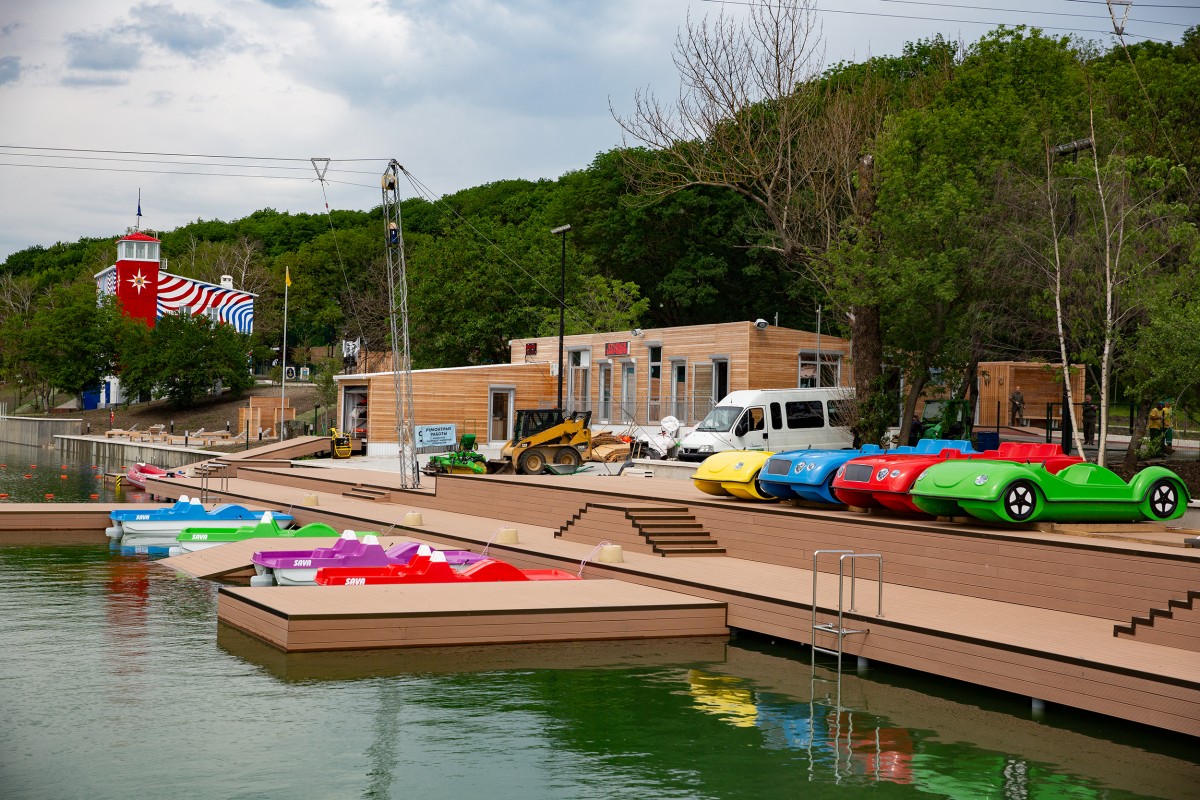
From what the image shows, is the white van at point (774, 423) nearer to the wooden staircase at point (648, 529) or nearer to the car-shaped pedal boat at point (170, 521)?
the wooden staircase at point (648, 529)

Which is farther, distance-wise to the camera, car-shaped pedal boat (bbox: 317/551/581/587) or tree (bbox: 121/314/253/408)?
tree (bbox: 121/314/253/408)

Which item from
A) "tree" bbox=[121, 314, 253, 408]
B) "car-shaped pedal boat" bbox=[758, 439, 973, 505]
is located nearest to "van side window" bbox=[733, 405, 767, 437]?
"car-shaped pedal boat" bbox=[758, 439, 973, 505]

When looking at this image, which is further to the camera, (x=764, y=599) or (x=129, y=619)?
(x=129, y=619)

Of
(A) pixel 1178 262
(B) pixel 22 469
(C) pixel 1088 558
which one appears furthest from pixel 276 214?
(C) pixel 1088 558

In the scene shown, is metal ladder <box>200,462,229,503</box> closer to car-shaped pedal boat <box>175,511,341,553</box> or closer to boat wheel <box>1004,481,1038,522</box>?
car-shaped pedal boat <box>175,511,341,553</box>

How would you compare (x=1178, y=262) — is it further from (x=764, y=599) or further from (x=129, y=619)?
(x=129, y=619)

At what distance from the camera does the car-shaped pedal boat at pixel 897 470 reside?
15844 mm

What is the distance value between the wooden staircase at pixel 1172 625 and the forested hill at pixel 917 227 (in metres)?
10.1

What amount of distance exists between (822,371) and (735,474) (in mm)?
19325

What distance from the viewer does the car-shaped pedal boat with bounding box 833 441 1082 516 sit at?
1584 centimetres

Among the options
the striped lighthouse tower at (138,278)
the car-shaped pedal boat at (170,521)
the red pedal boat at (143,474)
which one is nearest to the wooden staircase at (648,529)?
the car-shaped pedal boat at (170,521)

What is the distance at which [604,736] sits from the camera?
1046 cm

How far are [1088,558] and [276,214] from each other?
12378 centimetres

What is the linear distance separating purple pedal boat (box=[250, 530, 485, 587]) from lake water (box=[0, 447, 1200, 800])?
331cm
